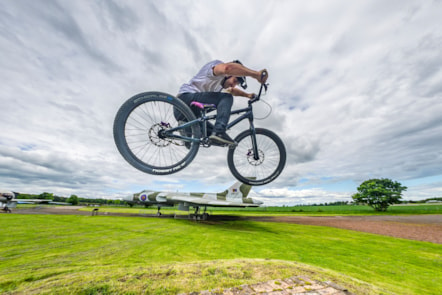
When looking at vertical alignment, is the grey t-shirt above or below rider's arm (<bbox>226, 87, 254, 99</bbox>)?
below

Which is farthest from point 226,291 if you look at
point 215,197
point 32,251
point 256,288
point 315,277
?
point 215,197

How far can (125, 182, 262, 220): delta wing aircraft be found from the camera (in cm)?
3127

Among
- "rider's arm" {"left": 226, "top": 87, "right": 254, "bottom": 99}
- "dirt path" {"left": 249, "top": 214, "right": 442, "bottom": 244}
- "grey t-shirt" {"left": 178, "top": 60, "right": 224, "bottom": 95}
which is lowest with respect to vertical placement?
"dirt path" {"left": 249, "top": 214, "right": 442, "bottom": 244}

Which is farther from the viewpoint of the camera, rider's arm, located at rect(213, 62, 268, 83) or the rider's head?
the rider's head

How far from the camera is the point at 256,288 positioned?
12.1ft

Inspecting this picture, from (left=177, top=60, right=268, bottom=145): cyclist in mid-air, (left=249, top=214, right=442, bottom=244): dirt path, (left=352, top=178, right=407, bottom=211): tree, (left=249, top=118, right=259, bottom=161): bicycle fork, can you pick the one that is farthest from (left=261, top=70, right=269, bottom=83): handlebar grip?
(left=352, top=178, right=407, bottom=211): tree

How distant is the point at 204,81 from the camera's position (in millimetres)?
4180

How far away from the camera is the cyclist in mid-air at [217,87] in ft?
12.7

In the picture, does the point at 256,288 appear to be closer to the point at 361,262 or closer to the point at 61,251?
the point at 361,262

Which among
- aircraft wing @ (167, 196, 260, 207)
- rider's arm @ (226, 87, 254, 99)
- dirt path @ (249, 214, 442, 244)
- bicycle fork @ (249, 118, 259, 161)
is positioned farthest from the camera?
aircraft wing @ (167, 196, 260, 207)

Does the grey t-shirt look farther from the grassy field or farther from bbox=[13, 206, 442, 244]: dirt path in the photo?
bbox=[13, 206, 442, 244]: dirt path

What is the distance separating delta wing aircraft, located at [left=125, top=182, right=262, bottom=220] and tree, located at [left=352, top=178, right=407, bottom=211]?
33.3 metres

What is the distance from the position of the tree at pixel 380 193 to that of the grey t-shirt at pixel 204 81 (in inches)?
2400

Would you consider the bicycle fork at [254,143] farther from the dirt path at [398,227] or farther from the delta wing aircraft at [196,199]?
the delta wing aircraft at [196,199]
